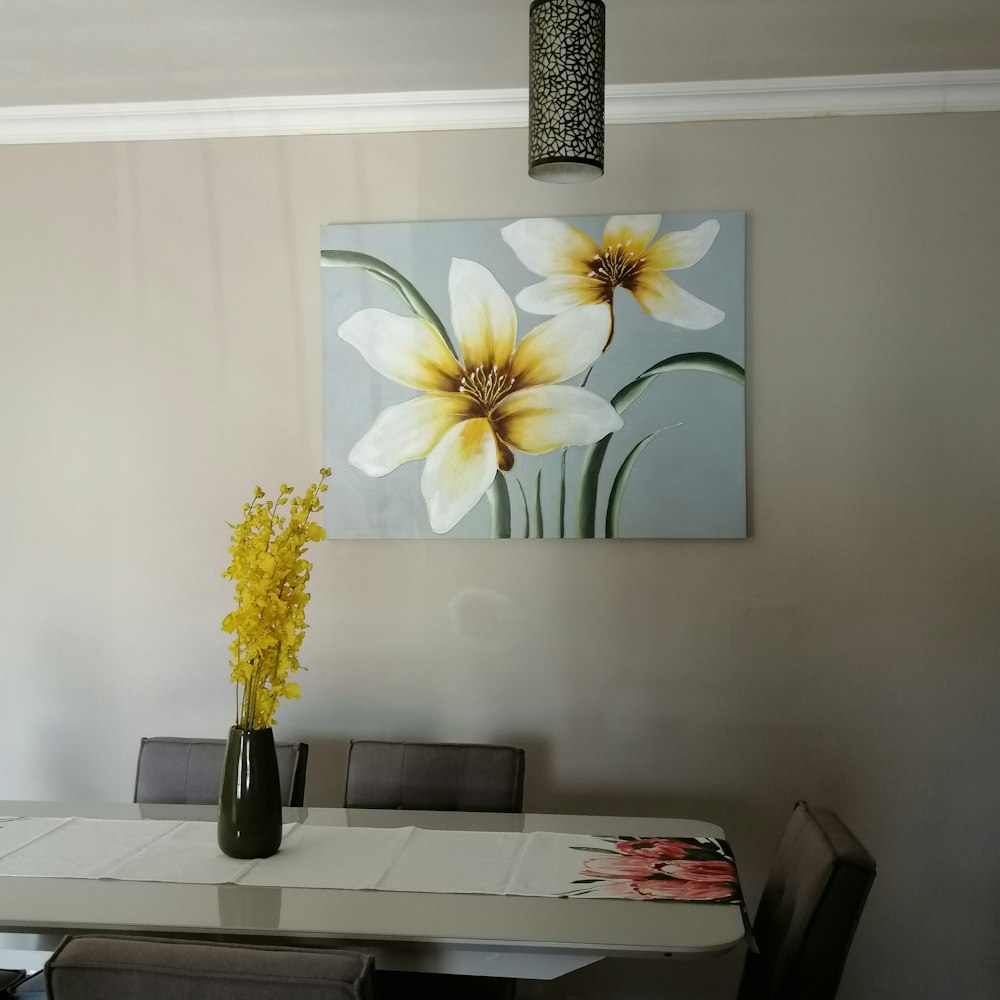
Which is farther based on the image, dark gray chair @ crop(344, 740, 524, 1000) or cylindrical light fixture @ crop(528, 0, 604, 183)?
dark gray chair @ crop(344, 740, 524, 1000)

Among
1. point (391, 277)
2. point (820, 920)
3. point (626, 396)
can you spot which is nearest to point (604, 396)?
point (626, 396)

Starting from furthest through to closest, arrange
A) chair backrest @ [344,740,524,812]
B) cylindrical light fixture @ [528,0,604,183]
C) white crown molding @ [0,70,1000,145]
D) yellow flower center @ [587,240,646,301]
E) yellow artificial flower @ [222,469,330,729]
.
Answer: yellow flower center @ [587,240,646,301], white crown molding @ [0,70,1000,145], chair backrest @ [344,740,524,812], yellow artificial flower @ [222,469,330,729], cylindrical light fixture @ [528,0,604,183]

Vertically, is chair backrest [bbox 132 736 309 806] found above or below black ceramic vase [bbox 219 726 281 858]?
below

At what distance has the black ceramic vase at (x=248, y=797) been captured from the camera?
213 cm

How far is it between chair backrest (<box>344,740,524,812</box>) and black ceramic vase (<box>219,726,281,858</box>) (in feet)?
1.75

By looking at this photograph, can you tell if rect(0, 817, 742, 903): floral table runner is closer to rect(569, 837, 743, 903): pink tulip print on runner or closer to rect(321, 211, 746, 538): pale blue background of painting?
rect(569, 837, 743, 903): pink tulip print on runner

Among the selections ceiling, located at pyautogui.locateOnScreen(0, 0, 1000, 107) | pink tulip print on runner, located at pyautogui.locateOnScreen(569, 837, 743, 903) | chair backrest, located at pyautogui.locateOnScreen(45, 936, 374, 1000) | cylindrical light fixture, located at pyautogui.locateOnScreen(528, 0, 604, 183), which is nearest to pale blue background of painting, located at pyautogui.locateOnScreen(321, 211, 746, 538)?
ceiling, located at pyautogui.locateOnScreen(0, 0, 1000, 107)

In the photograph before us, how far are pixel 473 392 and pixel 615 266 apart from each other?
556mm

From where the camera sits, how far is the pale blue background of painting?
3180 millimetres

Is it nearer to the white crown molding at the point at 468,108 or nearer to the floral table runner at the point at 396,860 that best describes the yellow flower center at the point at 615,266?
the white crown molding at the point at 468,108

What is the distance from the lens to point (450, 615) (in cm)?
331

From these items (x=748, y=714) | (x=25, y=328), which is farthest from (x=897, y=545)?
(x=25, y=328)

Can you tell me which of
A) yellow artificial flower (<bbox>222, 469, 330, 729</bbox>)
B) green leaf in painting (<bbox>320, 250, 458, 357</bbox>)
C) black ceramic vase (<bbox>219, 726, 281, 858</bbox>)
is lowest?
black ceramic vase (<bbox>219, 726, 281, 858</bbox>)

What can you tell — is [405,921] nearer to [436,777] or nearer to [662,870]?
[662,870]
